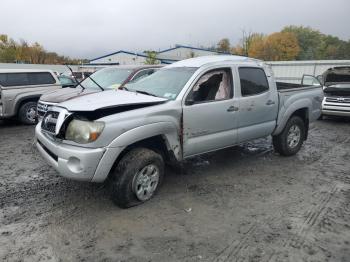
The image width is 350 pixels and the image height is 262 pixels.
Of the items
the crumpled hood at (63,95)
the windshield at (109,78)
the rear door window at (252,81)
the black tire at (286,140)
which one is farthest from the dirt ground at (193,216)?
the windshield at (109,78)

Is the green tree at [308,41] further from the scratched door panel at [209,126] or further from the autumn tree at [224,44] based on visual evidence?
the scratched door panel at [209,126]

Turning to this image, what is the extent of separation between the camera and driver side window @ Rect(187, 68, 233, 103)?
193 inches

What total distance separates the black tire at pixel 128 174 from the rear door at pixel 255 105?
1891mm

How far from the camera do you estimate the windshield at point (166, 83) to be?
474 cm

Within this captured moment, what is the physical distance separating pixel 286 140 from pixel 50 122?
175 inches

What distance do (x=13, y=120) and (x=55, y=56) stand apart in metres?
63.3

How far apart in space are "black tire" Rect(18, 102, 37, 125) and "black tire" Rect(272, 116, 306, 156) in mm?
7095

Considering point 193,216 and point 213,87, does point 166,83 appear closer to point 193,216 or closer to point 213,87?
point 213,87

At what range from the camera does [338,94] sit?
421 inches

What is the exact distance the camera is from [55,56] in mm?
68875

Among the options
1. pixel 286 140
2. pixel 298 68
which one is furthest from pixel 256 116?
pixel 298 68

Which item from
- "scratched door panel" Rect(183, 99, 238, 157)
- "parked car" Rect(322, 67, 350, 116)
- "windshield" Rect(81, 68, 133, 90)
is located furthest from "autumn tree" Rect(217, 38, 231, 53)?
"scratched door panel" Rect(183, 99, 238, 157)

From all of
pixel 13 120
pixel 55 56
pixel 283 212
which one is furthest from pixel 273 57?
pixel 283 212

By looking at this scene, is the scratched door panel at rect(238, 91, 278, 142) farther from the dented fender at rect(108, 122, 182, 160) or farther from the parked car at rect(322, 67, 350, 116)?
the parked car at rect(322, 67, 350, 116)
